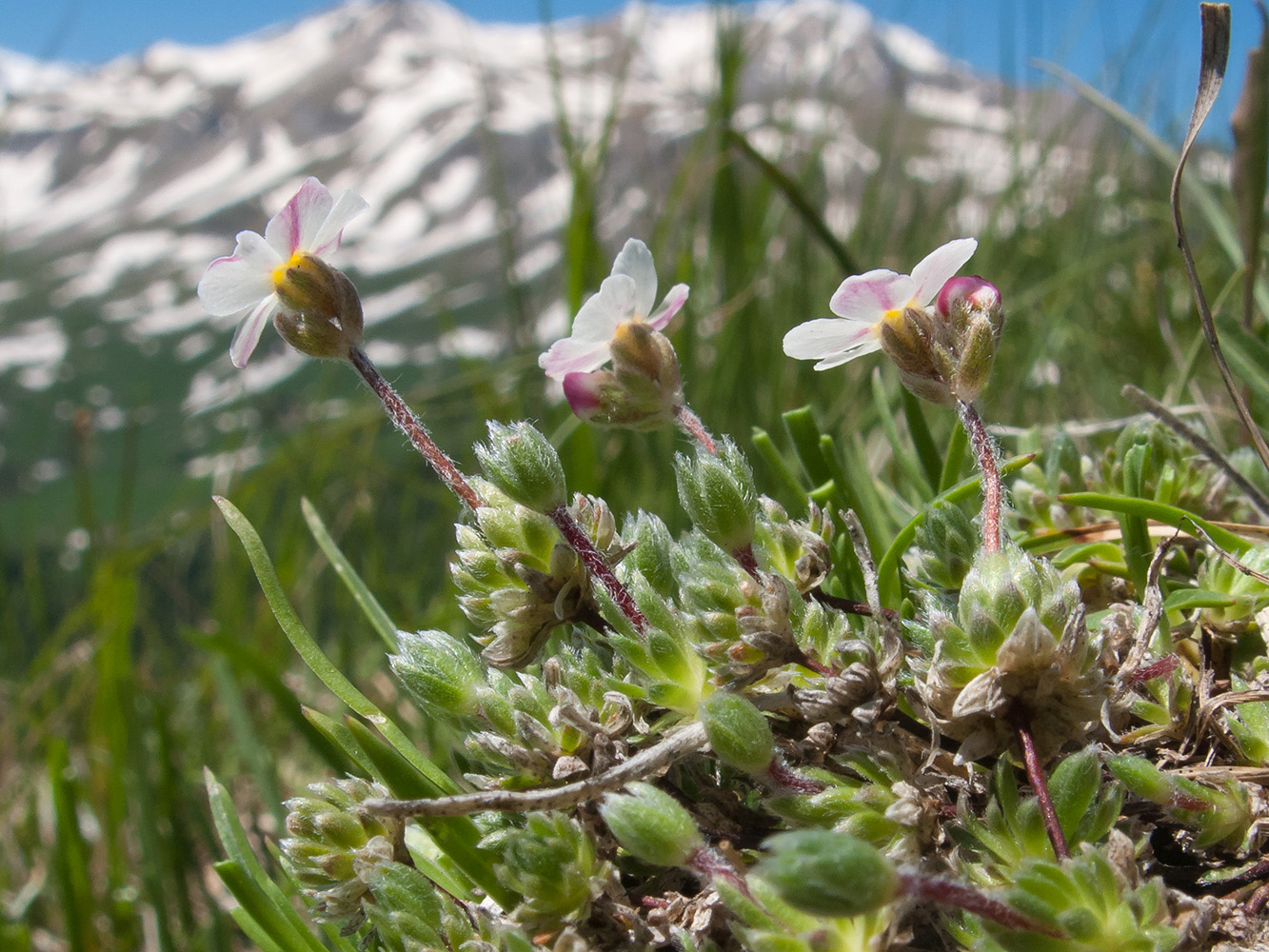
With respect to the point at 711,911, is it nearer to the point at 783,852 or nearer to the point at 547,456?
the point at 783,852

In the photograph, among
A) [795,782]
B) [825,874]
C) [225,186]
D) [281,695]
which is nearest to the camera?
[825,874]

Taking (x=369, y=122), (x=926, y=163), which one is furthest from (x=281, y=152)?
(x=926, y=163)

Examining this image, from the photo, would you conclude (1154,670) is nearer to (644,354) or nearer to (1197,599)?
(1197,599)

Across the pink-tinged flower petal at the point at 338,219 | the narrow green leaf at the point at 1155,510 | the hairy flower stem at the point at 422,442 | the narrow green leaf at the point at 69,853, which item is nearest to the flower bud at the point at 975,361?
the narrow green leaf at the point at 1155,510

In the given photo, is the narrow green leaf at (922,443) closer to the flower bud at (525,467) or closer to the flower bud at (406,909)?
the flower bud at (525,467)

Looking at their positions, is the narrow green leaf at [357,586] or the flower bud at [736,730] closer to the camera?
the flower bud at [736,730]

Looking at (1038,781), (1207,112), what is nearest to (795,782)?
(1038,781)
